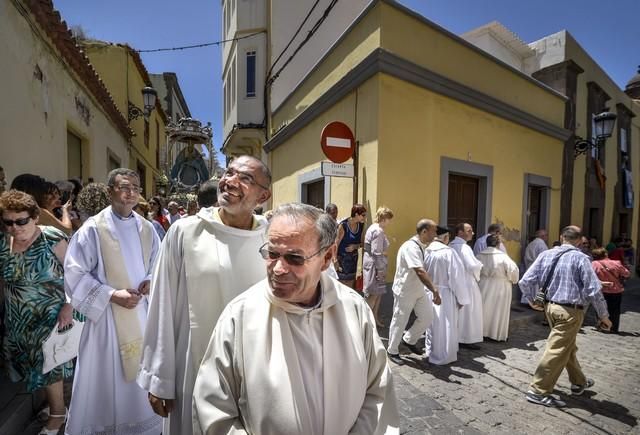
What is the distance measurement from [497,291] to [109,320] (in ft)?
18.3

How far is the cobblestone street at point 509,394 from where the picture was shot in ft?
10.1

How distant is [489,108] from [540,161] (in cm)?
268

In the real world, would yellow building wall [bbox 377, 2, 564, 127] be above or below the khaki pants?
above

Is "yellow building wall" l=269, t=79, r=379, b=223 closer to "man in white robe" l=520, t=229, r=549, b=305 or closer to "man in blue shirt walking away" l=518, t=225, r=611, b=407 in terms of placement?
"man in blue shirt walking away" l=518, t=225, r=611, b=407

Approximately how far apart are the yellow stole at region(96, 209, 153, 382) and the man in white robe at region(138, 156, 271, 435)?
774 millimetres

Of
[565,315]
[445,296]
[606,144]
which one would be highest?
[606,144]

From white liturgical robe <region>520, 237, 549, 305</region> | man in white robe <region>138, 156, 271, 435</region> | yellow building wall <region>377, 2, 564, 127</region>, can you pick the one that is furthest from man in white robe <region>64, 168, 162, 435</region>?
white liturgical robe <region>520, 237, 549, 305</region>

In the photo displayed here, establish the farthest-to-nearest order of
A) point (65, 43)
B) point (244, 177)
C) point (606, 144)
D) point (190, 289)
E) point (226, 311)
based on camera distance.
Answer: point (606, 144) → point (65, 43) → point (244, 177) → point (190, 289) → point (226, 311)

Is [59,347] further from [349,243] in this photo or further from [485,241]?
[485,241]

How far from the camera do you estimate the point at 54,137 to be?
5.78 m

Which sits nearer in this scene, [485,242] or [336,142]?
[336,142]

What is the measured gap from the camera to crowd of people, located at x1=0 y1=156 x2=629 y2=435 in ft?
4.41

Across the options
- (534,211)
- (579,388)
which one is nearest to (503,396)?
(579,388)

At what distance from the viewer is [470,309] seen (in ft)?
16.6
